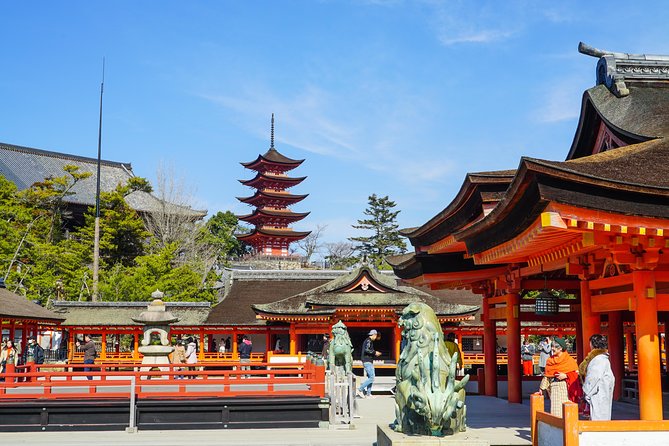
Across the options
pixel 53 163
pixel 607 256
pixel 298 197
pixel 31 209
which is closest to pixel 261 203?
pixel 298 197

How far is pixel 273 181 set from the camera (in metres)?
72.8

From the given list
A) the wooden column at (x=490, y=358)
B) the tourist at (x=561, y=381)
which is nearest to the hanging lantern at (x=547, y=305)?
the tourist at (x=561, y=381)

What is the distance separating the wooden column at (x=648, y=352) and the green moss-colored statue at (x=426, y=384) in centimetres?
263

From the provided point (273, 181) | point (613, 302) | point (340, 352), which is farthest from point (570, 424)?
point (273, 181)

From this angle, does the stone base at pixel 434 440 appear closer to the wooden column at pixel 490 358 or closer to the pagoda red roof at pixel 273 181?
the wooden column at pixel 490 358

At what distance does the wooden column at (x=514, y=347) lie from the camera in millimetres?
15688

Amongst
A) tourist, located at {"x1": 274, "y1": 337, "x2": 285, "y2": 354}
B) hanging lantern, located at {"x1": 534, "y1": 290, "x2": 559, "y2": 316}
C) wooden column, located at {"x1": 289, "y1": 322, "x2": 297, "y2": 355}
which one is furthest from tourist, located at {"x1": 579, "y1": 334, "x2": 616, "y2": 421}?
tourist, located at {"x1": 274, "y1": 337, "x2": 285, "y2": 354}

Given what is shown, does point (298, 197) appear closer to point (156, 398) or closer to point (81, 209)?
point (81, 209)

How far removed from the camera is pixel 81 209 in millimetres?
57531

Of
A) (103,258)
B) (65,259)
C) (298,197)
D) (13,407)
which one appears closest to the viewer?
(13,407)

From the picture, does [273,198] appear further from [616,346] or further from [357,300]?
[616,346]

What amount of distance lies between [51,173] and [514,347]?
55.2m

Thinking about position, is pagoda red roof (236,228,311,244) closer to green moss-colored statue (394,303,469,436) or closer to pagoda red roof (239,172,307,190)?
pagoda red roof (239,172,307,190)

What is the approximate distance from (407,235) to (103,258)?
39.7m
